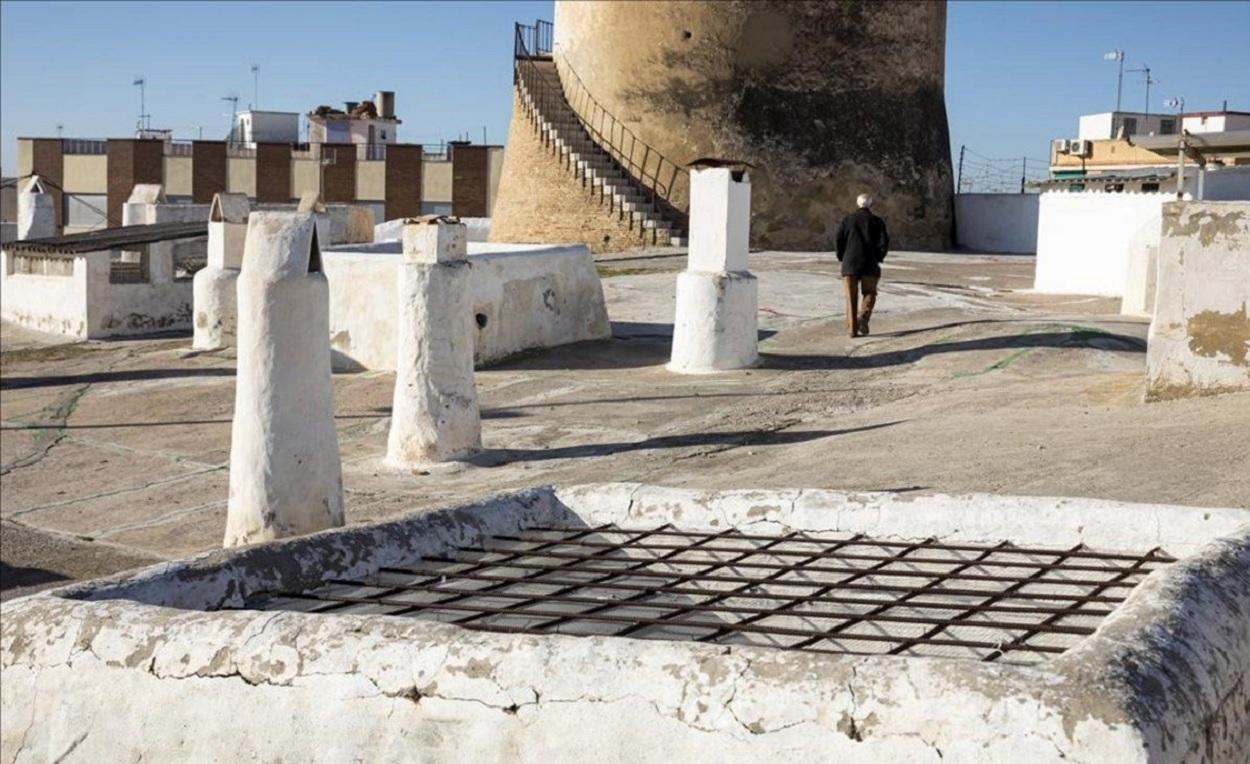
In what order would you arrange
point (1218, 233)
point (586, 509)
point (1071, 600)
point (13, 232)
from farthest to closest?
point (13, 232) → point (1218, 233) → point (586, 509) → point (1071, 600)

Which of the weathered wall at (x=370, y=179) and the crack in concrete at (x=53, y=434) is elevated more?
the weathered wall at (x=370, y=179)

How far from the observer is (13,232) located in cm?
3334

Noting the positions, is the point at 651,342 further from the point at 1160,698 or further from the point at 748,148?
the point at 1160,698

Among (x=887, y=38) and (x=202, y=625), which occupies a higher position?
(x=887, y=38)

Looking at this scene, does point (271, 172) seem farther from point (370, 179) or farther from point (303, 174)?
point (370, 179)

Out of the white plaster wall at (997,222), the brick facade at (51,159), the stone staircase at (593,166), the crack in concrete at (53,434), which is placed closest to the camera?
the crack in concrete at (53,434)

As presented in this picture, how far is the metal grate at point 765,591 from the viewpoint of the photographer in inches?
153

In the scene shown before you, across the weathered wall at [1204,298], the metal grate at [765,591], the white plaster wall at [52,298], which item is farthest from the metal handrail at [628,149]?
the metal grate at [765,591]

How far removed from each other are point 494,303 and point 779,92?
1286cm

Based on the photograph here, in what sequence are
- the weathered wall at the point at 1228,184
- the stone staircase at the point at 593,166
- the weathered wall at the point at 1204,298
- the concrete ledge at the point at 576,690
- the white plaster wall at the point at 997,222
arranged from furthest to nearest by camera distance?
1. the white plaster wall at the point at 997,222
2. the stone staircase at the point at 593,166
3. the weathered wall at the point at 1228,184
4. the weathered wall at the point at 1204,298
5. the concrete ledge at the point at 576,690

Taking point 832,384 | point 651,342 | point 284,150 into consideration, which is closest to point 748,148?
point 651,342

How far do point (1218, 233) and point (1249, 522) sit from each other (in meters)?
6.75

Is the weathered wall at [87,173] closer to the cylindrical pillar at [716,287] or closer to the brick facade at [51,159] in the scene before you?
the brick facade at [51,159]

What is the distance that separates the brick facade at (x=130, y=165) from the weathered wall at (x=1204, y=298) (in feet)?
174
